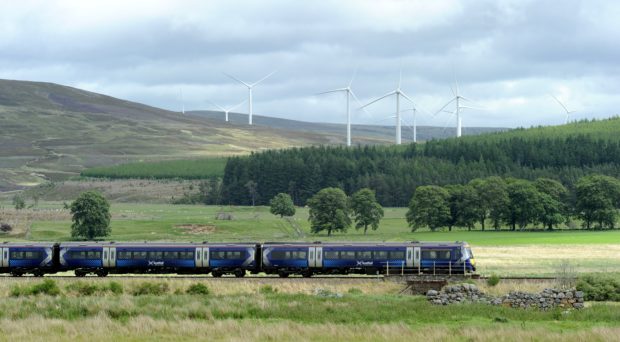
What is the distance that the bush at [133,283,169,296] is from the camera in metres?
63.2

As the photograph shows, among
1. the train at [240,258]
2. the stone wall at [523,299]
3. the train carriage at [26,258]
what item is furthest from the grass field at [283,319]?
the train carriage at [26,258]

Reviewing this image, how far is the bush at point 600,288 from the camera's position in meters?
60.3

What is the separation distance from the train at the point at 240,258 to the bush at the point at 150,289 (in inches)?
562

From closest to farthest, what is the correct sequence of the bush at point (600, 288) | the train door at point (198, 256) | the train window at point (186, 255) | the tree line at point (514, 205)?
the bush at point (600, 288) → the train door at point (198, 256) → the train window at point (186, 255) → the tree line at point (514, 205)

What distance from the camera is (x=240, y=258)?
7838 centimetres

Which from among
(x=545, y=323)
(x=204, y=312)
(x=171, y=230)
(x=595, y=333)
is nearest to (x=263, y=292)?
(x=204, y=312)

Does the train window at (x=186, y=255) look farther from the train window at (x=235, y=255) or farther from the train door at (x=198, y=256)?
the train window at (x=235, y=255)

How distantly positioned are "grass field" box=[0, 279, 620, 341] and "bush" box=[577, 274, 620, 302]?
3.59 metres

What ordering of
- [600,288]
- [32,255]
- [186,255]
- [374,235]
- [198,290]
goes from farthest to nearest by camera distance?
[374,235] → [32,255] → [186,255] → [198,290] → [600,288]

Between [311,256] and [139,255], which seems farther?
[139,255]

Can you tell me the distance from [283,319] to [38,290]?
18806 mm

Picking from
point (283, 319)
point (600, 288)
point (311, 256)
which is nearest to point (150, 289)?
point (283, 319)

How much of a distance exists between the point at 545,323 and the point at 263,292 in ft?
62.3

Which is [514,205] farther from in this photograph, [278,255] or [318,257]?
[278,255]
